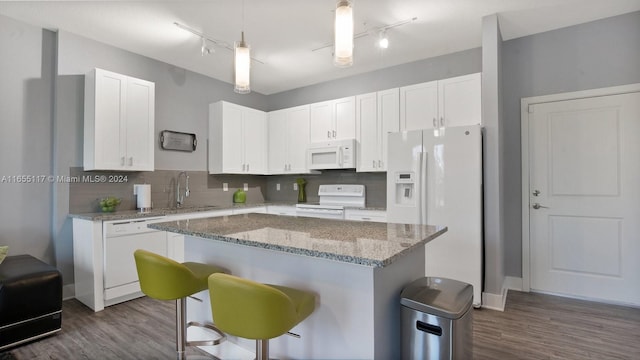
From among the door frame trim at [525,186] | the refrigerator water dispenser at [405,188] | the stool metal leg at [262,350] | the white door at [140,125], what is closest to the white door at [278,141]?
the white door at [140,125]

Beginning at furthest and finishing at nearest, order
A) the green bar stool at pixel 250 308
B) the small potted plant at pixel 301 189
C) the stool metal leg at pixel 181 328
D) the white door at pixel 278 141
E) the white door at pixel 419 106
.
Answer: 1. the small potted plant at pixel 301 189
2. the white door at pixel 278 141
3. the white door at pixel 419 106
4. the stool metal leg at pixel 181 328
5. the green bar stool at pixel 250 308

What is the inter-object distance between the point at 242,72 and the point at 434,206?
2153mm

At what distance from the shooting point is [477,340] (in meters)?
2.36

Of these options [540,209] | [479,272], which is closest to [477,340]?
[479,272]

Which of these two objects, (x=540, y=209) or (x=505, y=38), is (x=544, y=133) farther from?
(x=505, y=38)

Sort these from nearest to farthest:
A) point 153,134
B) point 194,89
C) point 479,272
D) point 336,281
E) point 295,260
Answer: point 336,281
point 295,260
point 479,272
point 153,134
point 194,89

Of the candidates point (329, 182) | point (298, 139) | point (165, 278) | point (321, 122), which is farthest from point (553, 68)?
point (165, 278)

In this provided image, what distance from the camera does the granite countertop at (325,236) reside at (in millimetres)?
1306

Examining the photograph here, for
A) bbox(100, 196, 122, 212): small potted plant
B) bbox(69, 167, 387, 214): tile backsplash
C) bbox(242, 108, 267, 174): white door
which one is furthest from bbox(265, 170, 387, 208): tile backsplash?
bbox(100, 196, 122, 212): small potted plant

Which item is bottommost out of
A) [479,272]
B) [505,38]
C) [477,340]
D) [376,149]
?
[477,340]

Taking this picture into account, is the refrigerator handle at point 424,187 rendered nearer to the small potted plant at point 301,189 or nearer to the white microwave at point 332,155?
the white microwave at point 332,155

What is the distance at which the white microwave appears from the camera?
4.17 metres

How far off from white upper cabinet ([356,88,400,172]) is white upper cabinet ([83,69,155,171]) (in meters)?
2.54

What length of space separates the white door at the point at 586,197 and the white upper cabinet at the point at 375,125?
1.49 metres
